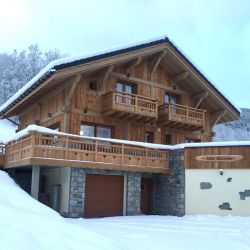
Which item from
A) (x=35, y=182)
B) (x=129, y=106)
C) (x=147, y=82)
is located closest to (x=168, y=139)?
(x=147, y=82)

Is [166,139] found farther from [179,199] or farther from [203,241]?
[203,241]

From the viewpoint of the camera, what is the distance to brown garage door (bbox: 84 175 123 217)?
17973 millimetres

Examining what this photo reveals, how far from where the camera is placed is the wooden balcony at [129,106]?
2014 centimetres

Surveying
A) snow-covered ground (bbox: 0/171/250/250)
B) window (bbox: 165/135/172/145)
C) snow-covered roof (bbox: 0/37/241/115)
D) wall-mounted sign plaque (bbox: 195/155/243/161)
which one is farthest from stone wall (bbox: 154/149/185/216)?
snow-covered roof (bbox: 0/37/241/115)

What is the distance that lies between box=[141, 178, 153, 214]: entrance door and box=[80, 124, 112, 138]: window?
3.43 metres

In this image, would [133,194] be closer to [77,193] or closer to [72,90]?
[77,193]

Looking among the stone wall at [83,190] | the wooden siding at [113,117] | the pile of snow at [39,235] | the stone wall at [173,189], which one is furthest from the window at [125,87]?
the pile of snow at [39,235]

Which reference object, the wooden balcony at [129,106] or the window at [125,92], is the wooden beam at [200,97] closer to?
the wooden balcony at [129,106]

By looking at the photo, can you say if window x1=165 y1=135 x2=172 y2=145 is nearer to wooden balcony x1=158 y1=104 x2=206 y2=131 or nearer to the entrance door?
wooden balcony x1=158 y1=104 x2=206 y2=131

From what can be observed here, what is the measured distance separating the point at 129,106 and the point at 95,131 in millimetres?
2431

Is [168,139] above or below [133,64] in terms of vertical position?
below

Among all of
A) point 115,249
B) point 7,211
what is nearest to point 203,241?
point 115,249

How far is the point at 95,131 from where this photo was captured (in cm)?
2089

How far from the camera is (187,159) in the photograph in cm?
1886
